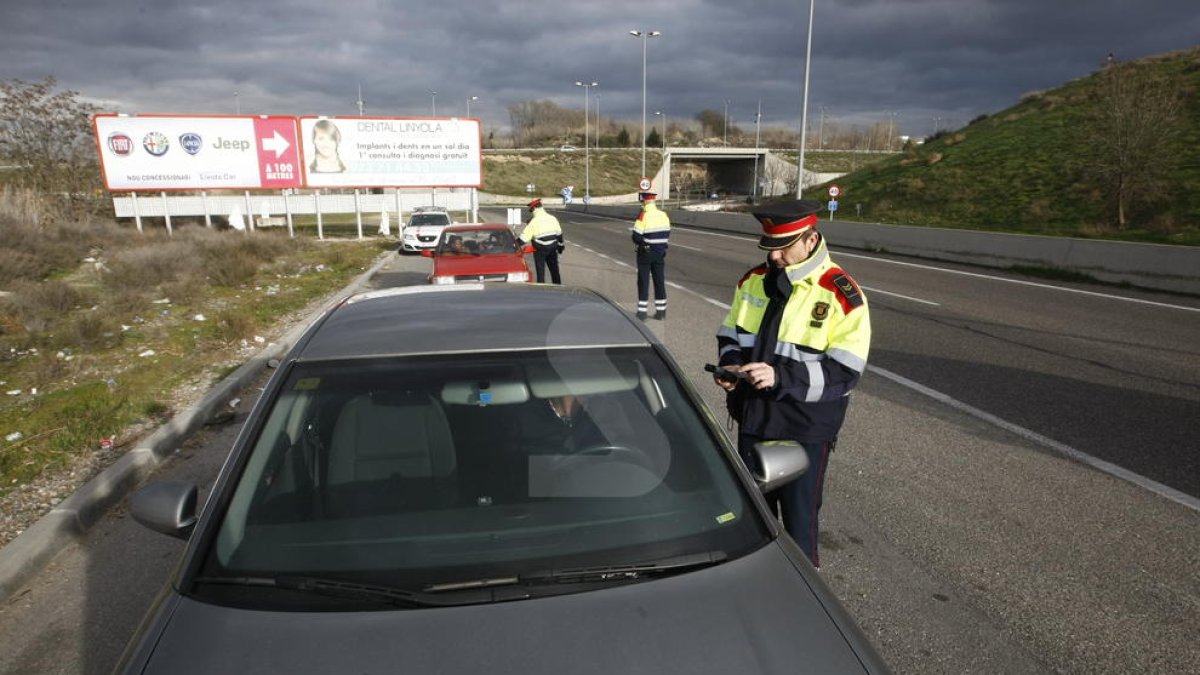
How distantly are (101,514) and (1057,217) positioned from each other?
1321 inches

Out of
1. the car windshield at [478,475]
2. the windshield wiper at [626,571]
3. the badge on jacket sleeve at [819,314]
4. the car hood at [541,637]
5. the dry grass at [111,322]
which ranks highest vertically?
the badge on jacket sleeve at [819,314]

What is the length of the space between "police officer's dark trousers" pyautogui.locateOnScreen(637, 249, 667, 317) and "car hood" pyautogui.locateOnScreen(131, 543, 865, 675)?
861cm

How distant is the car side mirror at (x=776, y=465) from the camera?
2457mm

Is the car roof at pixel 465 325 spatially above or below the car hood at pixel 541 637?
above

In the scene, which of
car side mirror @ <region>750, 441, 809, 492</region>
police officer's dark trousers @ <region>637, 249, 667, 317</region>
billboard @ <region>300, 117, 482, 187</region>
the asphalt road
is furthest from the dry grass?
billboard @ <region>300, 117, 482, 187</region>

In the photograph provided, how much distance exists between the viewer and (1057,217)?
2919cm

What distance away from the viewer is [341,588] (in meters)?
1.75

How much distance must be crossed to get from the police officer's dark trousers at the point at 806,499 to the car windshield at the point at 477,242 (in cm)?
933

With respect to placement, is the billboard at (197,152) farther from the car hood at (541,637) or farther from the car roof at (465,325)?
the car hood at (541,637)

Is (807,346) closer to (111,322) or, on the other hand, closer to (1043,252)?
(111,322)

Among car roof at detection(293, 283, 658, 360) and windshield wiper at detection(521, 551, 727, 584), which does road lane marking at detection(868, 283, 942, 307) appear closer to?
car roof at detection(293, 283, 658, 360)

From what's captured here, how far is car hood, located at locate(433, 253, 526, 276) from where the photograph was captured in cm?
1120

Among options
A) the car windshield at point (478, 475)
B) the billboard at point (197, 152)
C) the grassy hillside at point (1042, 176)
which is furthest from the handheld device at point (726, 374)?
the billboard at point (197, 152)

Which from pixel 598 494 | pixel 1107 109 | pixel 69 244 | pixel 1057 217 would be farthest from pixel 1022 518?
pixel 1057 217
